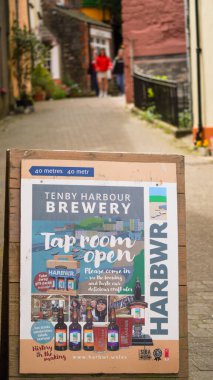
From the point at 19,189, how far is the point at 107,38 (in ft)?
151

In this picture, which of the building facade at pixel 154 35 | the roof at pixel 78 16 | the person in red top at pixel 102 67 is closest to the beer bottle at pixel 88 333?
the building facade at pixel 154 35

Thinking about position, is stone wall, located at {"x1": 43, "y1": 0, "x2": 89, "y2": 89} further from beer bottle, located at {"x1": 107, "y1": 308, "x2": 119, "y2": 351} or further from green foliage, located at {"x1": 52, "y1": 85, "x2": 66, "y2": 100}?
beer bottle, located at {"x1": 107, "y1": 308, "x2": 119, "y2": 351}

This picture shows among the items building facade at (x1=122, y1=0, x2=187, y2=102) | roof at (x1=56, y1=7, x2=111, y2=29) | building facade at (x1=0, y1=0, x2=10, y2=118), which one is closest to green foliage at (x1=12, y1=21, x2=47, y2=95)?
Result: building facade at (x1=0, y1=0, x2=10, y2=118)

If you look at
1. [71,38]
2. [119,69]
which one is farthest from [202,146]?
[71,38]

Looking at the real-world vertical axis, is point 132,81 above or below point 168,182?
above

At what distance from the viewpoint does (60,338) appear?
171 inches

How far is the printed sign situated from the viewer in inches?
171

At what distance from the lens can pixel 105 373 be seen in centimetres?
437

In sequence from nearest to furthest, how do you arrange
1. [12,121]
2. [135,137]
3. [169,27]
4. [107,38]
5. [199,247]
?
[199,247] → [135,137] → [12,121] → [169,27] → [107,38]

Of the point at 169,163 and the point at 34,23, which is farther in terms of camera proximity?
the point at 34,23

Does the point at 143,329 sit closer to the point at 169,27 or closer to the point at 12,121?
the point at 12,121

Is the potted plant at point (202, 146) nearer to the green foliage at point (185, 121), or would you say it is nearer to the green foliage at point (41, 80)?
the green foliage at point (185, 121)

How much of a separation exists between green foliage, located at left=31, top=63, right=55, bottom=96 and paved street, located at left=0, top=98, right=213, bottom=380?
14.8ft

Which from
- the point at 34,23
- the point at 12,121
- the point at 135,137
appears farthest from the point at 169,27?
the point at 34,23
